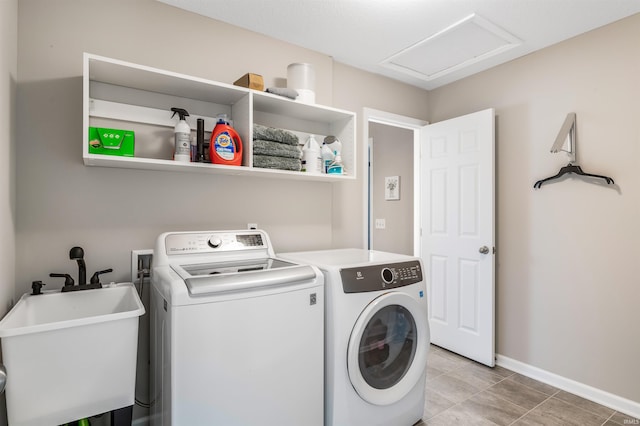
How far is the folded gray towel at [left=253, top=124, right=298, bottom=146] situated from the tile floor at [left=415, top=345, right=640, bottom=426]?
5.98ft

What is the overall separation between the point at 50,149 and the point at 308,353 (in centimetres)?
157

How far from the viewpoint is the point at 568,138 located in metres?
2.28

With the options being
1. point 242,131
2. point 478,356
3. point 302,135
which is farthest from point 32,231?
point 478,356

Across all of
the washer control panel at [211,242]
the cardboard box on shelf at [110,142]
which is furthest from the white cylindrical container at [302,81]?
the cardboard box on shelf at [110,142]

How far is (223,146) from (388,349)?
1403 mm

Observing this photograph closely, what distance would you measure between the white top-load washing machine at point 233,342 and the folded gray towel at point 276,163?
564 mm

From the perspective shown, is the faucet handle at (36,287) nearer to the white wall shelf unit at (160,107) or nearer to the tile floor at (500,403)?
the white wall shelf unit at (160,107)

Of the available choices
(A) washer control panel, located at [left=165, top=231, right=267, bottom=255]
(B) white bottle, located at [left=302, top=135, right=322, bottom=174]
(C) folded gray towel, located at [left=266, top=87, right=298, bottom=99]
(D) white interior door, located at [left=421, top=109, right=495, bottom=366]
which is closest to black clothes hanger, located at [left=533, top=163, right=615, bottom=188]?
(D) white interior door, located at [left=421, top=109, right=495, bottom=366]

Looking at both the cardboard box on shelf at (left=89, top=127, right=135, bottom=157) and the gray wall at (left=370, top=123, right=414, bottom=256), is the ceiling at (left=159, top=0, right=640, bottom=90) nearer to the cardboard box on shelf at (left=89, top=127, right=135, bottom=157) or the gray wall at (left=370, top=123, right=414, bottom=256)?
the cardboard box on shelf at (left=89, top=127, right=135, bottom=157)

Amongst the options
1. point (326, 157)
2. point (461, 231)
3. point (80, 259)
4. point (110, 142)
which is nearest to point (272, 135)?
point (326, 157)

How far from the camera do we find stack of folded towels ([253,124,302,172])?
1.93 m

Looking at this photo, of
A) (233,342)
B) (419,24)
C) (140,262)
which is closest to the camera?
(233,342)

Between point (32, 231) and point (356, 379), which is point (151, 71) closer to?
point (32, 231)

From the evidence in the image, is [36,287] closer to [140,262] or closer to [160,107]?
[140,262]
